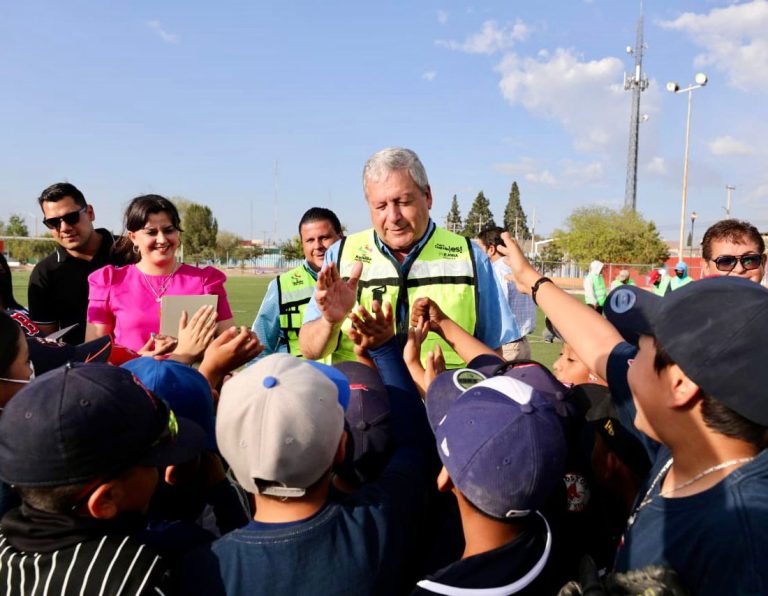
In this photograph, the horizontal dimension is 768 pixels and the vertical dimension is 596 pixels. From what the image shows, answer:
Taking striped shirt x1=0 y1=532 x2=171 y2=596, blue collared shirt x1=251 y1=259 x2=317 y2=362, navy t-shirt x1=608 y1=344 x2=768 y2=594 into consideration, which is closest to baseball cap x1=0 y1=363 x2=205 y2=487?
striped shirt x1=0 y1=532 x2=171 y2=596

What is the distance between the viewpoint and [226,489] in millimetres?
1889

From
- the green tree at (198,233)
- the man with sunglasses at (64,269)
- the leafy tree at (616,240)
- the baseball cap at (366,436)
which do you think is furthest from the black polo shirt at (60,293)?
the green tree at (198,233)

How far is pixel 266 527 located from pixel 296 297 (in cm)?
281

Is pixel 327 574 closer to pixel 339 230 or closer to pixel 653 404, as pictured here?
pixel 653 404

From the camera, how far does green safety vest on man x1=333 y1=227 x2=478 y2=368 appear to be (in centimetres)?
296

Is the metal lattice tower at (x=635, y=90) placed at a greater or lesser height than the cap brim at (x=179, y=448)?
greater

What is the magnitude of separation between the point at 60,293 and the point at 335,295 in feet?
9.24

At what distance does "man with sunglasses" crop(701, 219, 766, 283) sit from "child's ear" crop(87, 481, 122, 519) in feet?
13.5

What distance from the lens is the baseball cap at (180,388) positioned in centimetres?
203

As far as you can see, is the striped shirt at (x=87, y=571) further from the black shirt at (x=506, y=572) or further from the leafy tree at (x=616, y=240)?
the leafy tree at (x=616, y=240)

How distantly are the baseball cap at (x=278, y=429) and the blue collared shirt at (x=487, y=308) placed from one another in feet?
4.97

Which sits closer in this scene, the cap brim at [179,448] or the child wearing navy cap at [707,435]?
the child wearing navy cap at [707,435]

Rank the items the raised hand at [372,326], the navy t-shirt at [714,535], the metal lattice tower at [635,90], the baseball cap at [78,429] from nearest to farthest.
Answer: the navy t-shirt at [714,535] < the baseball cap at [78,429] < the raised hand at [372,326] < the metal lattice tower at [635,90]

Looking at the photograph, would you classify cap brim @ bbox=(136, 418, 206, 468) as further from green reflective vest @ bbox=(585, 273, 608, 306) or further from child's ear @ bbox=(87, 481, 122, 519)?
green reflective vest @ bbox=(585, 273, 608, 306)
